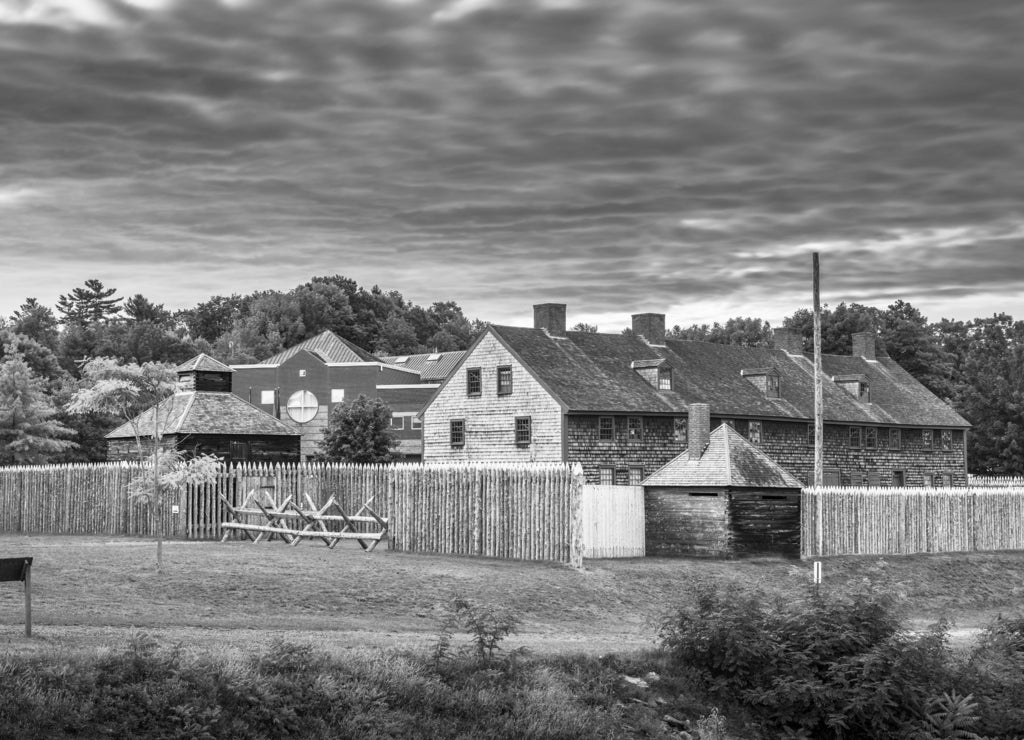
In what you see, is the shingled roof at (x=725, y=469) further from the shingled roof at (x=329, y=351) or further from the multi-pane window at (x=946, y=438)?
the shingled roof at (x=329, y=351)

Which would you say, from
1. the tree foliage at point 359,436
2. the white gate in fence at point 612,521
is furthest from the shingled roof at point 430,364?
the white gate in fence at point 612,521

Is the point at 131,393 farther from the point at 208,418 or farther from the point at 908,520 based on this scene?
the point at 908,520

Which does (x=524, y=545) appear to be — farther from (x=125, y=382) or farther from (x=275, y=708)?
(x=275, y=708)

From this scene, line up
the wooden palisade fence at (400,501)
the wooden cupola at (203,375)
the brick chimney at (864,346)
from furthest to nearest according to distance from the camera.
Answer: the brick chimney at (864,346) → the wooden cupola at (203,375) → the wooden palisade fence at (400,501)

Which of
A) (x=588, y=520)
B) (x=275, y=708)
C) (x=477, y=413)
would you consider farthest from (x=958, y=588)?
(x=275, y=708)

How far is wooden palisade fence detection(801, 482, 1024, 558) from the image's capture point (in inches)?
1881

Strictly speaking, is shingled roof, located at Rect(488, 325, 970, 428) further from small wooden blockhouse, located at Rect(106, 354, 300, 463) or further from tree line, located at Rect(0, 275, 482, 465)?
tree line, located at Rect(0, 275, 482, 465)

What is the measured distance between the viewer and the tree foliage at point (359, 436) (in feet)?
211

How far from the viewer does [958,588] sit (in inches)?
1889

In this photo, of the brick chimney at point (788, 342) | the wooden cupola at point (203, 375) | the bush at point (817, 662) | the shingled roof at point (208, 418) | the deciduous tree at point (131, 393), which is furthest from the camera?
the brick chimney at point (788, 342)

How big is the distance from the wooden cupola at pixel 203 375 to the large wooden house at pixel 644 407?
30.3 feet

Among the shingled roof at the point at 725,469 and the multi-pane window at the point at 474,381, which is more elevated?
the multi-pane window at the point at 474,381

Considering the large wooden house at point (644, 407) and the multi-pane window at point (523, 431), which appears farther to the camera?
the multi-pane window at point (523, 431)

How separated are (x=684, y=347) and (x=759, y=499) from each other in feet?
68.2
